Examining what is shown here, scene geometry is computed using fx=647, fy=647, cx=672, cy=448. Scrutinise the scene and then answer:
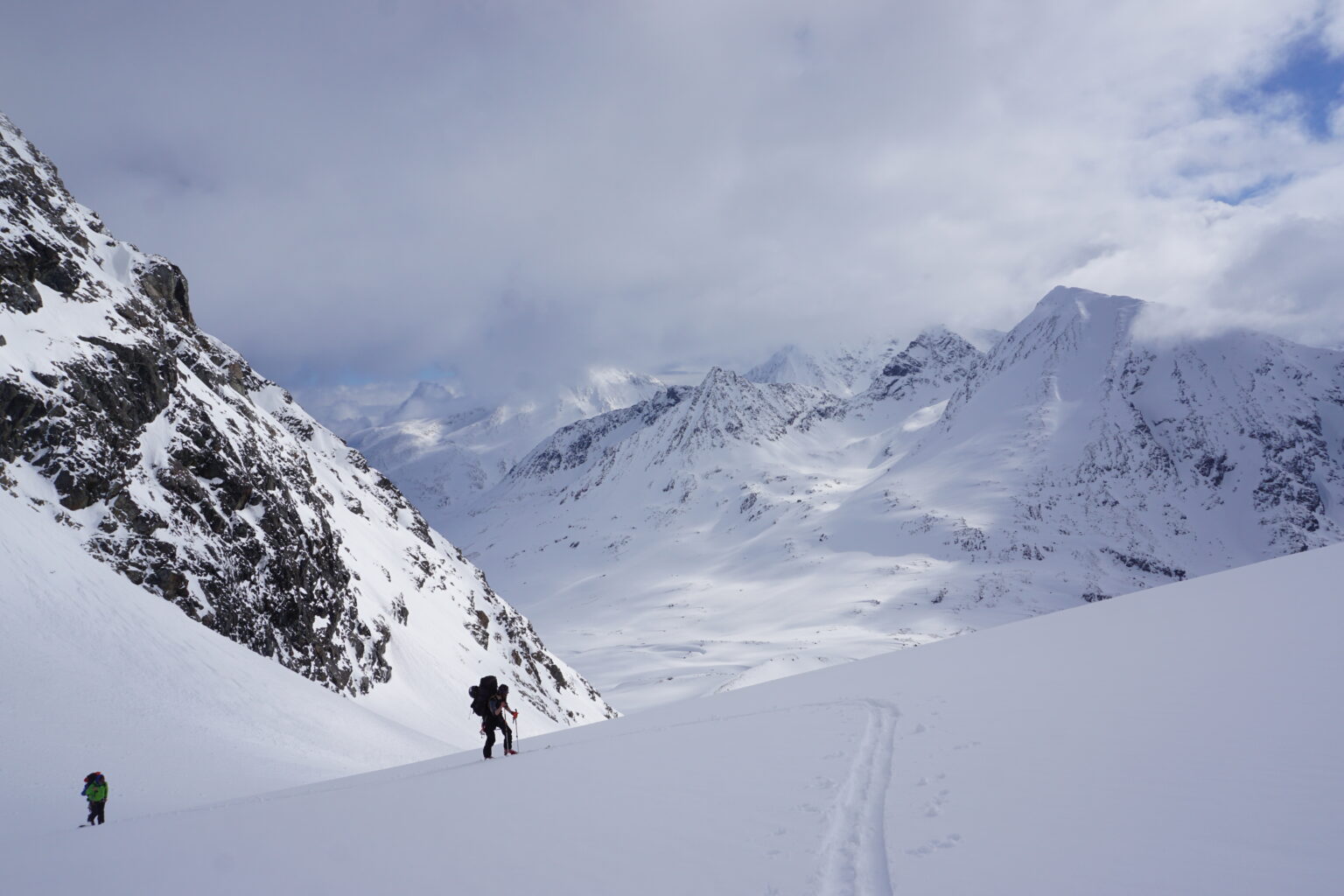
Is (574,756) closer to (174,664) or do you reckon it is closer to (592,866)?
(592,866)

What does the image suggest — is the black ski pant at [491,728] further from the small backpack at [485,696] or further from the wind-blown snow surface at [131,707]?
the wind-blown snow surface at [131,707]

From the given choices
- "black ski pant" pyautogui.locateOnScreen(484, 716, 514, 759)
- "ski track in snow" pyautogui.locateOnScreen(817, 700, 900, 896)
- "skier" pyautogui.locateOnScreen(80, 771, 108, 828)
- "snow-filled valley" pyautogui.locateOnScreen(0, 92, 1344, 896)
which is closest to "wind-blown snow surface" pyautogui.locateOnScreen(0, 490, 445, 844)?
"snow-filled valley" pyautogui.locateOnScreen(0, 92, 1344, 896)

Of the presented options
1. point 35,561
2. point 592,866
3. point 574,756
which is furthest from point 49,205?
point 592,866

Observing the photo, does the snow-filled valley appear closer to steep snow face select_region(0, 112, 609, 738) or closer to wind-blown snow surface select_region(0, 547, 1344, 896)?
wind-blown snow surface select_region(0, 547, 1344, 896)

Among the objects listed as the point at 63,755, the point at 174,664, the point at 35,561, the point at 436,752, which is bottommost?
the point at 436,752

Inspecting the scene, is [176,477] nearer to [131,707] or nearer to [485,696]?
[131,707]

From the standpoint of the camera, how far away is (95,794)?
1375cm

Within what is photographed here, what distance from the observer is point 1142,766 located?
777 cm

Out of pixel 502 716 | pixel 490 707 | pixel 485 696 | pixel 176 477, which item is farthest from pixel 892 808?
pixel 176 477

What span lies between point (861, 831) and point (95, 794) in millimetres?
16114

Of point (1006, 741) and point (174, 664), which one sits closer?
point (1006, 741)

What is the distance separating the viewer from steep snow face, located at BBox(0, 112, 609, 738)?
35.8 metres

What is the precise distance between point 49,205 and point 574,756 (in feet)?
196

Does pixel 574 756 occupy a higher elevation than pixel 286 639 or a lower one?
lower
